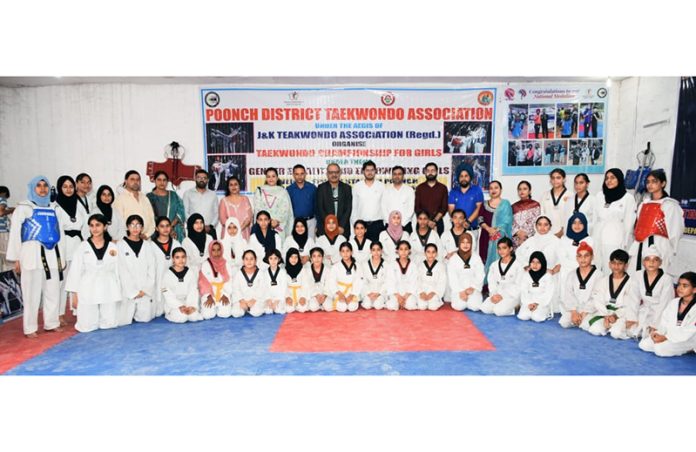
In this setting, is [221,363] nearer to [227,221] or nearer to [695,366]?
[227,221]

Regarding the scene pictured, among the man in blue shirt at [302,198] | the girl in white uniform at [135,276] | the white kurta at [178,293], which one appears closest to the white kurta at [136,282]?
the girl in white uniform at [135,276]

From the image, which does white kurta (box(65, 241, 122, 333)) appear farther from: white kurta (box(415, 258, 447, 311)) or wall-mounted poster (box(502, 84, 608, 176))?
wall-mounted poster (box(502, 84, 608, 176))

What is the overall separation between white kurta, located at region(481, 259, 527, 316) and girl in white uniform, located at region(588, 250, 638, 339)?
78cm

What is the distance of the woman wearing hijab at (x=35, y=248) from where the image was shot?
4.20 metres

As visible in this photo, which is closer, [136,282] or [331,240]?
[136,282]

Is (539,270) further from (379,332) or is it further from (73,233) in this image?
(73,233)

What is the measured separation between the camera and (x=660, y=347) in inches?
139

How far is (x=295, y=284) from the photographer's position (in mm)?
4941

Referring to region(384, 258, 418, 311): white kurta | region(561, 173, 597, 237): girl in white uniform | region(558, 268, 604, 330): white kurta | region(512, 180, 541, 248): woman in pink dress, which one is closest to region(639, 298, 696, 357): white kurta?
region(558, 268, 604, 330): white kurta

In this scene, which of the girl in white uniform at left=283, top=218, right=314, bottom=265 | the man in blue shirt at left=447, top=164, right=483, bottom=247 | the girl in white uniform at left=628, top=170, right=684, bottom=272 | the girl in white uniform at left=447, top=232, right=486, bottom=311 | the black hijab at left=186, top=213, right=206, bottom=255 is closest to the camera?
the girl in white uniform at left=628, top=170, right=684, bottom=272

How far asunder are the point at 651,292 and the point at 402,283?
7.94 ft

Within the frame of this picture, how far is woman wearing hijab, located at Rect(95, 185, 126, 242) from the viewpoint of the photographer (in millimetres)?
5016

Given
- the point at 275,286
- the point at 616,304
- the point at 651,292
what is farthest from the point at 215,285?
the point at 651,292
